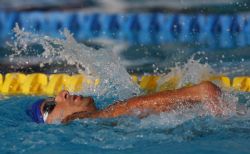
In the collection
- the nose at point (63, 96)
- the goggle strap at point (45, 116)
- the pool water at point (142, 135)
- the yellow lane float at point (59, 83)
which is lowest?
the pool water at point (142, 135)

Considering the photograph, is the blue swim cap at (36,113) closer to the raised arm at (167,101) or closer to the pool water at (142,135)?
the pool water at (142,135)

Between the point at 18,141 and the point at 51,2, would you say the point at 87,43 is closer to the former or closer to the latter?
the point at 51,2

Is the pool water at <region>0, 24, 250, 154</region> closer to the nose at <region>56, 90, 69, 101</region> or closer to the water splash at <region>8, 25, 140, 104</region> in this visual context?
the nose at <region>56, 90, 69, 101</region>

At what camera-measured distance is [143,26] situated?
19.2 feet

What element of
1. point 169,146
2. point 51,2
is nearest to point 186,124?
point 169,146

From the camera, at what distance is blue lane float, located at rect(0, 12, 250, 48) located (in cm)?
563

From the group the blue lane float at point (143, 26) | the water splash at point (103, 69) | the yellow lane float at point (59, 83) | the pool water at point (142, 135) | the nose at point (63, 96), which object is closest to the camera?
the pool water at point (142, 135)

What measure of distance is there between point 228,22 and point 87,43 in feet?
4.77


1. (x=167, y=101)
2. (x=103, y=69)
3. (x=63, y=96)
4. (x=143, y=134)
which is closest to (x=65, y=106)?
(x=63, y=96)

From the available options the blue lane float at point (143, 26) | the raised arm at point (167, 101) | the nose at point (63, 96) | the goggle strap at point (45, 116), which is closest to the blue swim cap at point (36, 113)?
the goggle strap at point (45, 116)

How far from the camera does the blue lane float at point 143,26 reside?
5633 millimetres

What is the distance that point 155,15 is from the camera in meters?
5.84

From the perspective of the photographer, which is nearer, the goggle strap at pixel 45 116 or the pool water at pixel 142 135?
the pool water at pixel 142 135

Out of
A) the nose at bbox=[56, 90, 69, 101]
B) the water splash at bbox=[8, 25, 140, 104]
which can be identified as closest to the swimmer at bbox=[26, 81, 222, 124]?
the nose at bbox=[56, 90, 69, 101]
